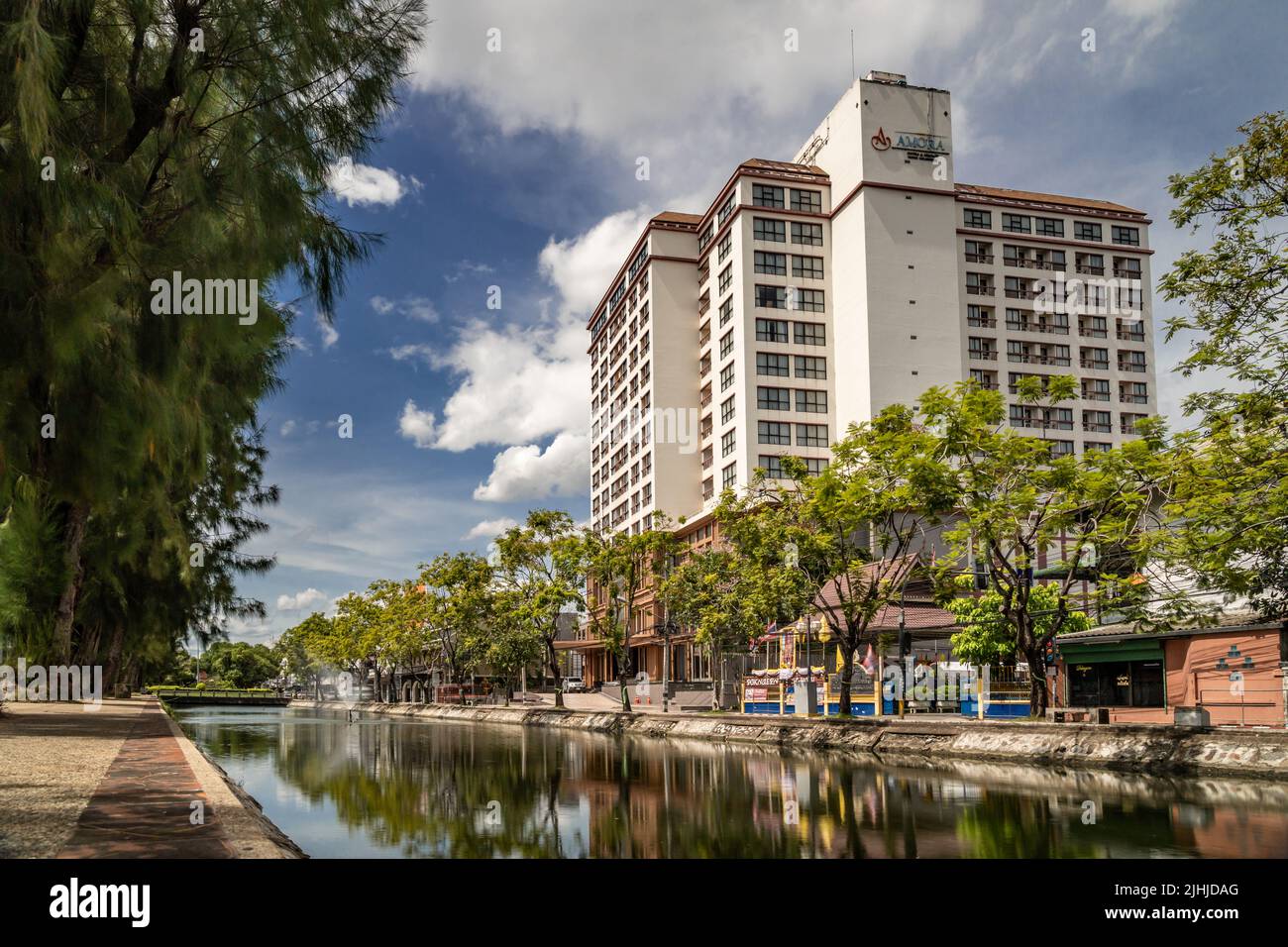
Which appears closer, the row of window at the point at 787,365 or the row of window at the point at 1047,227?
the row of window at the point at 787,365

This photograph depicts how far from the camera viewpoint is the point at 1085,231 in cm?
7956

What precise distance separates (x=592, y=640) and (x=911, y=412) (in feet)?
224

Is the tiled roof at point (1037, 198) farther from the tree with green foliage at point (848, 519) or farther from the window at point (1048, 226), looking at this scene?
the tree with green foliage at point (848, 519)

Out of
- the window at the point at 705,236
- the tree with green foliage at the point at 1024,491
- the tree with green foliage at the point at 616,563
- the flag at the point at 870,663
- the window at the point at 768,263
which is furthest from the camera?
the window at the point at 705,236

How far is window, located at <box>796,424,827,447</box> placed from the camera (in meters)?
70.3

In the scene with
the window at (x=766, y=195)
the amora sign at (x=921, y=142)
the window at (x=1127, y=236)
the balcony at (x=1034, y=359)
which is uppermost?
the amora sign at (x=921, y=142)

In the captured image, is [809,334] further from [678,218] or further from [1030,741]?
[1030,741]

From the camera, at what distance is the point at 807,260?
238ft

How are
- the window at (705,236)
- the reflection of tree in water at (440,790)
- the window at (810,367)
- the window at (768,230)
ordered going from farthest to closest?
1. the window at (705,236)
2. the window at (768,230)
3. the window at (810,367)
4. the reflection of tree in water at (440,790)

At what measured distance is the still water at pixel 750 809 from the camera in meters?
11.4

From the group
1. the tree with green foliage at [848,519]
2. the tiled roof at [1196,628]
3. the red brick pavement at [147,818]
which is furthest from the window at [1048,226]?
the red brick pavement at [147,818]

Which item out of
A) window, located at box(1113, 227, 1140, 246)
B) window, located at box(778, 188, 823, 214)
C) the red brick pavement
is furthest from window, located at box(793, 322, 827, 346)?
the red brick pavement

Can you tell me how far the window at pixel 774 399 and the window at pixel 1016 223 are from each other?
893 inches
